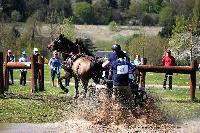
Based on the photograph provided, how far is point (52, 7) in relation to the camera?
162125 mm

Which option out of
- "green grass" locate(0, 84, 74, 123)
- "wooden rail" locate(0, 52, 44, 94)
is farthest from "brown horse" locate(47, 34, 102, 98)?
"wooden rail" locate(0, 52, 44, 94)

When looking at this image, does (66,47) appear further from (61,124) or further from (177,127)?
(177,127)

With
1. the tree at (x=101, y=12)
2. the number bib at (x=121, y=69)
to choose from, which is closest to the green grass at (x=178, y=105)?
the number bib at (x=121, y=69)

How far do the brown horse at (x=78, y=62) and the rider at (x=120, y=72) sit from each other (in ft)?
16.5

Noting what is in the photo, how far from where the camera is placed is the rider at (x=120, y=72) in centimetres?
1433

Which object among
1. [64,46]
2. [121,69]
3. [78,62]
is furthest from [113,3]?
[121,69]

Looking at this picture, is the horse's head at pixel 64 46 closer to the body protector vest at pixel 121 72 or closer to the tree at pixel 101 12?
the body protector vest at pixel 121 72

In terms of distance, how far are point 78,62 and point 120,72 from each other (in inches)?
253

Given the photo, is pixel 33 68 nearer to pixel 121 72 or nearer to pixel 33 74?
pixel 33 74

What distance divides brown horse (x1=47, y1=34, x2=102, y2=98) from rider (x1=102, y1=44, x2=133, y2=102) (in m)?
5.04

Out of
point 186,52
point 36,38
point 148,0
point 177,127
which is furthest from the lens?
point 148,0

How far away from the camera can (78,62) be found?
67.6ft

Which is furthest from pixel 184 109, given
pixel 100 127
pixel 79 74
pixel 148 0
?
pixel 148 0

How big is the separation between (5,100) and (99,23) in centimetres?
14165
